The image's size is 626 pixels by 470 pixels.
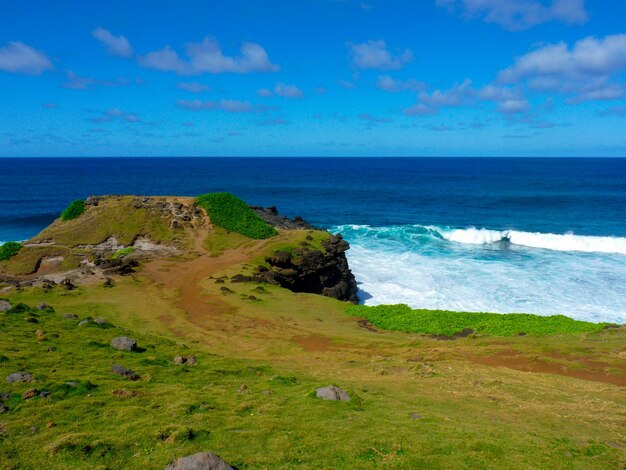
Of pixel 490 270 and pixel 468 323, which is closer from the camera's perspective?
pixel 468 323

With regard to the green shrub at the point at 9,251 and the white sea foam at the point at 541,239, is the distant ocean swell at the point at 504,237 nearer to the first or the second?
the white sea foam at the point at 541,239

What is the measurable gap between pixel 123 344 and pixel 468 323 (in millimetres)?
17082

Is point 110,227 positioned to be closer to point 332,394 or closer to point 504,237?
point 332,394

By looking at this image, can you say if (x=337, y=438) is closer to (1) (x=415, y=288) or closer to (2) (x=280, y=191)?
(1) (x=415, y=288)

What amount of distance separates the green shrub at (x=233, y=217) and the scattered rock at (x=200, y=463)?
33.4 meters

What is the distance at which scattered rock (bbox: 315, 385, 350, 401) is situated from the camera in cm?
1314

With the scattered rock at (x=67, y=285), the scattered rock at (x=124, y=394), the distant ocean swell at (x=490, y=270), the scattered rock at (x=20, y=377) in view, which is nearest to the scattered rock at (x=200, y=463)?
the scattered rock at (x=124, y=394)

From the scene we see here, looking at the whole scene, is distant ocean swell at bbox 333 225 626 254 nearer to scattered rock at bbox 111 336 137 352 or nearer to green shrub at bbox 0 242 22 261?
green shrub at bbox 0 242 22 261

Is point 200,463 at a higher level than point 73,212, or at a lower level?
lower

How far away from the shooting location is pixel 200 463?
8492 mm

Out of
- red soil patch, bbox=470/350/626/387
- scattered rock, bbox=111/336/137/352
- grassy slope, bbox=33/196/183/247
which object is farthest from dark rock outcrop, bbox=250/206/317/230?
red soil patch, bbox=470/350/626/387

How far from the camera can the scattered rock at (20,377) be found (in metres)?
12.1

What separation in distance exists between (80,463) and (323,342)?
13206mm

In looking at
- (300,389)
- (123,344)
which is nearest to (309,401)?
(300,389)
